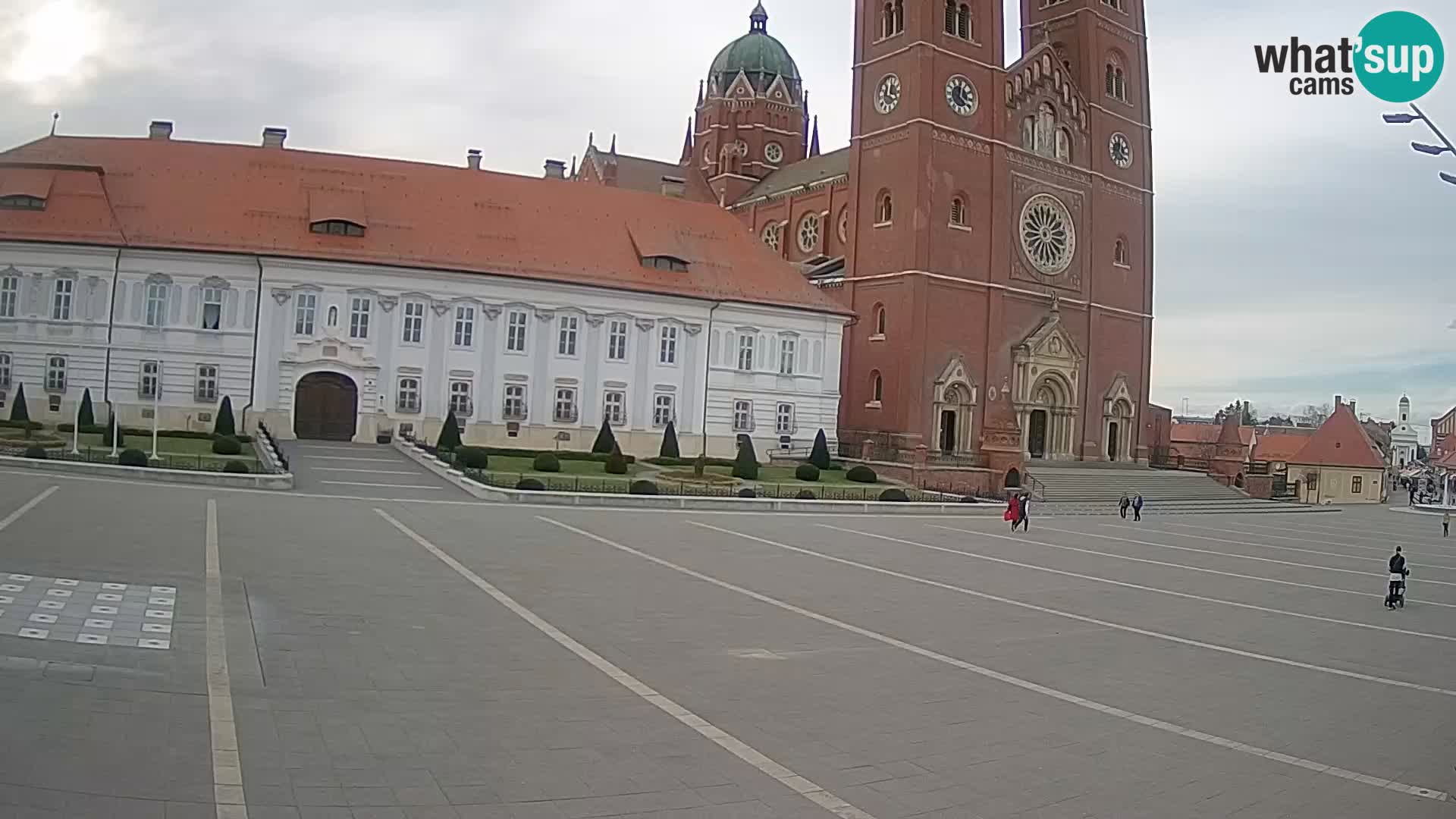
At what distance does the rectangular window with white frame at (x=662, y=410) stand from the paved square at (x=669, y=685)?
2743 centimetres

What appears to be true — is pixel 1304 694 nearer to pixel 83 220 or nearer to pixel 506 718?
pixel 506 718

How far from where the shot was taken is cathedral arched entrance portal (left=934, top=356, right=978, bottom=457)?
5569 cm

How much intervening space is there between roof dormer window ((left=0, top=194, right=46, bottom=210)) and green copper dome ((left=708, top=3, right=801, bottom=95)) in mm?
53304

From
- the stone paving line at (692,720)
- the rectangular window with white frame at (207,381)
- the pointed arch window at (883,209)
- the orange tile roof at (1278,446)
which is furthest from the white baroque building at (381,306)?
the orange tile roof at (1278,446)

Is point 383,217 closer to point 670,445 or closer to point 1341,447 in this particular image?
point 670,445

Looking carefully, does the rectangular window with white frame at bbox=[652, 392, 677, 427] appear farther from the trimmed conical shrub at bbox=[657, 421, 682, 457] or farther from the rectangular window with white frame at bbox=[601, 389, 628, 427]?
the trimmed conical shrub at bbox=[657, 421, 682, 457]

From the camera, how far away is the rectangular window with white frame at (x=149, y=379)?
44031 mm

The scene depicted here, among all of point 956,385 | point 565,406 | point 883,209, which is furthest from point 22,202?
point 956,385

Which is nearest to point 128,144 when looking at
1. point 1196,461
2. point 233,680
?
point 233,680

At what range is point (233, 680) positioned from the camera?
32.2ft

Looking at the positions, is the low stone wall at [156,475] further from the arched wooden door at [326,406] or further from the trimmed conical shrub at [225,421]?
the arched wooden door at [326,406]

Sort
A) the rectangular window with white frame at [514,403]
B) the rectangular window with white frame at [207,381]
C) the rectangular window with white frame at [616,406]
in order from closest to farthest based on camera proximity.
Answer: the rectangular window with white frame at [207,381] → the rectangular window with white frame at [514,403] → the rectangular window with white frame at [616,406]

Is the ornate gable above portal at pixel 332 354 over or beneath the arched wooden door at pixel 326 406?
above

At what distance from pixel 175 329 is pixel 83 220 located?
5.43 meters
